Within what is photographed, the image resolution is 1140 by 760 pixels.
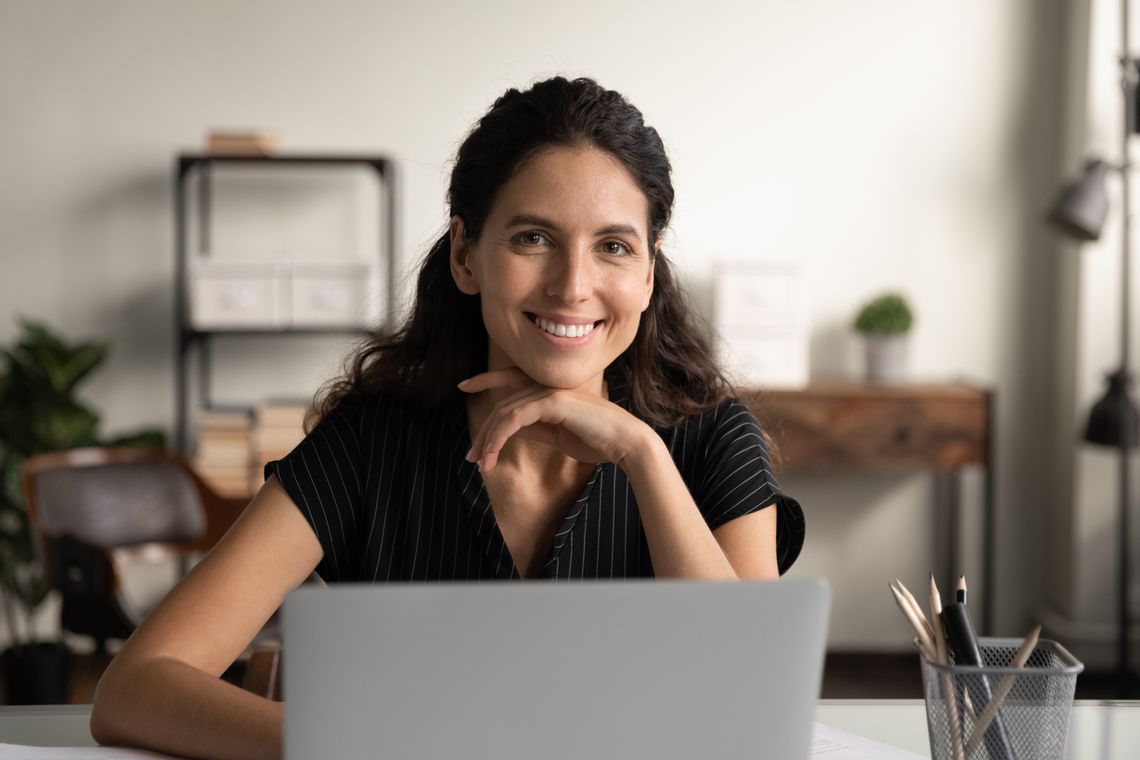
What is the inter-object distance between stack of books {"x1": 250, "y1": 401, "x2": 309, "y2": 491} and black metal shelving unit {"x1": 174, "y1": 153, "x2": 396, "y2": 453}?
9.6 inches

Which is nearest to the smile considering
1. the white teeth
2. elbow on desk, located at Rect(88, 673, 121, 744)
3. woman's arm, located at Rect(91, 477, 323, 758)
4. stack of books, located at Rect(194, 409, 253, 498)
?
the white teeth

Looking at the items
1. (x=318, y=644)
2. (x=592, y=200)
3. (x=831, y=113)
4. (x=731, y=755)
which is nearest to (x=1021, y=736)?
(x=731, y=755)

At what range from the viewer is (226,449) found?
385 centimetres

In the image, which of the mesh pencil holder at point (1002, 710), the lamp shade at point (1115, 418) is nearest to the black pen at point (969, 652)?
the mesh pencil holder at point (1002, 710)

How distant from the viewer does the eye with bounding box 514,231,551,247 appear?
4.70 ft

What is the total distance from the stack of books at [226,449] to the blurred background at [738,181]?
0.38m

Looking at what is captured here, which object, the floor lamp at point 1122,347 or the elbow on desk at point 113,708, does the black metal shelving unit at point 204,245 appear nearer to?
the floor lamp at point 1122,347

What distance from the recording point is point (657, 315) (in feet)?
5.56

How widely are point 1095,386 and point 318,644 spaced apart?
12.5 feet

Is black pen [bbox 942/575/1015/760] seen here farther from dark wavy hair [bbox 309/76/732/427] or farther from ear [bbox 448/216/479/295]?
ear [bbox 448/216/479/295]

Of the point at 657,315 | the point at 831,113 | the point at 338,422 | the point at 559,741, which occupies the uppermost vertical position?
the point at 831,113

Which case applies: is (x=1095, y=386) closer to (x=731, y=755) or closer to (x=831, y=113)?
(x=831, y=113)

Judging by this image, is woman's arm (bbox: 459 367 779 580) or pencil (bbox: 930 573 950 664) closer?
pencil (bbox: 930 573 950 664)

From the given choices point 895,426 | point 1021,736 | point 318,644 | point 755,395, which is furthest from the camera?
point 895,426
